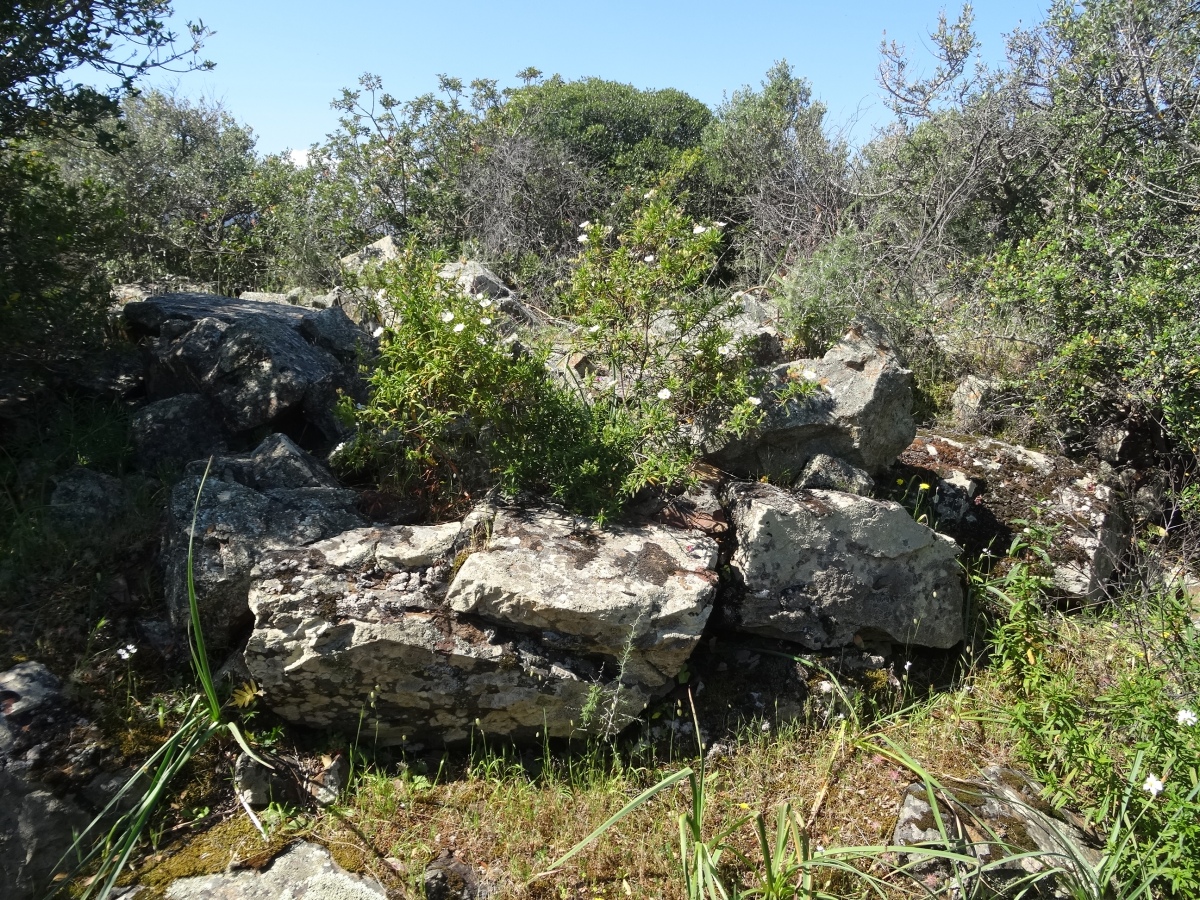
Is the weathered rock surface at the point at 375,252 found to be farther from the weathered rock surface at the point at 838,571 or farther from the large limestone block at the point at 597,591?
the weathered rock surface at the point at 838,571

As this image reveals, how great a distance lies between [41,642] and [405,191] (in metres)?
6.23

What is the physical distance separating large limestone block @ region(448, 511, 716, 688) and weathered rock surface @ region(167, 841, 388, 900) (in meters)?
Answer: 1.06

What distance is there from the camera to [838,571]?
3982mm

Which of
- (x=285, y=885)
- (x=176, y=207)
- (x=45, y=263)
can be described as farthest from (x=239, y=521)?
(x=176, y=207)

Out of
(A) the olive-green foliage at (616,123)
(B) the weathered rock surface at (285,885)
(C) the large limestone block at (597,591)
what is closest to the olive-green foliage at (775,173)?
(A) the olive-green foliage at (616,123)

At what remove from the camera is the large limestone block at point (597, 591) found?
3.44 metres

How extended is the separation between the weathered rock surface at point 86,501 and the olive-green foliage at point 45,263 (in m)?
0.88

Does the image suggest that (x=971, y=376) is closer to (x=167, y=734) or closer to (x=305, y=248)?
(x=167, y=734)

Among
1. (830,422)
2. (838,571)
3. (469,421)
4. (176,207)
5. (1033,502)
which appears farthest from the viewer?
(176,207)

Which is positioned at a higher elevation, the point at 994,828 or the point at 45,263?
the point at 45,263

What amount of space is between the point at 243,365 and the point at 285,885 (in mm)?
2884

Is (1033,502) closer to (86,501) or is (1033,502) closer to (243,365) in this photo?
(243,365)

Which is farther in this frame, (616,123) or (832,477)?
(616,123)

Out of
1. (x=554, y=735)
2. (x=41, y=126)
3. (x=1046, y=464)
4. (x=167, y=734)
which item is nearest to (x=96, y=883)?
(x=167, y=734)
